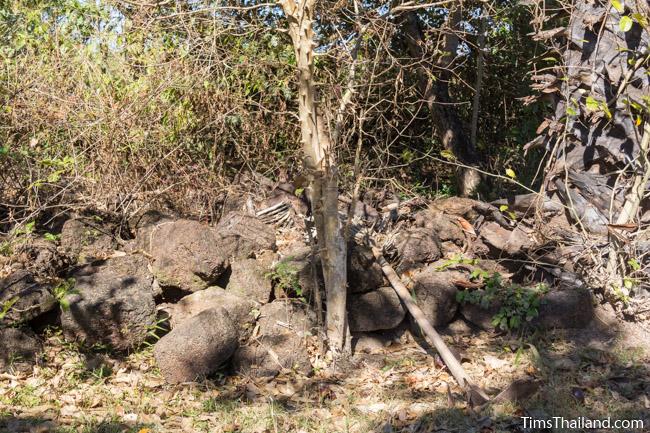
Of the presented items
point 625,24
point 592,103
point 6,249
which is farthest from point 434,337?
point 6,249

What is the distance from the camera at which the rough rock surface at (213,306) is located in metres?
5.37

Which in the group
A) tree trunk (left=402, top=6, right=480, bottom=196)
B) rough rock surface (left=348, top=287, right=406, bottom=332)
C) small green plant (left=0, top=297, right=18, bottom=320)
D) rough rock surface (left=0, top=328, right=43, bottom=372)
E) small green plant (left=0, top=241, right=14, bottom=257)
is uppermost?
tree trunk (left=402, top=6, right=480, bottom=196)

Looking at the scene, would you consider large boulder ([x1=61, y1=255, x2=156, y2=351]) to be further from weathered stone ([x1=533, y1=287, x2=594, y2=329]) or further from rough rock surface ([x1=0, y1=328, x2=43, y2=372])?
weathered stone ([x1=533, y1=287, x2=594, y2=329])

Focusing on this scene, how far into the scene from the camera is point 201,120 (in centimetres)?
764

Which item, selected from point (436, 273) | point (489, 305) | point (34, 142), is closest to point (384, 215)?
Answer: point (436, 273)

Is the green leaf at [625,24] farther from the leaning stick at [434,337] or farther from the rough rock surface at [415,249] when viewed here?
the leaning stick at [434,337]

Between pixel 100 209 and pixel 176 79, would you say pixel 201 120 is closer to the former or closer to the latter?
pixel 176 79

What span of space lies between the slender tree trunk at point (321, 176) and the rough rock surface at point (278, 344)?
0.90 ft

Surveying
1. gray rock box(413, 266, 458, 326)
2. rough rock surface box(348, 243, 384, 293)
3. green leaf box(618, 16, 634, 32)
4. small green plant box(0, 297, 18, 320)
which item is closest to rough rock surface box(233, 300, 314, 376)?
rough rock surface box(348, 243, 384, 293)

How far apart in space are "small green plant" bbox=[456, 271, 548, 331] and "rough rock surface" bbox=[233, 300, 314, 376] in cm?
132

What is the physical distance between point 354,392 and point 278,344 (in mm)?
704

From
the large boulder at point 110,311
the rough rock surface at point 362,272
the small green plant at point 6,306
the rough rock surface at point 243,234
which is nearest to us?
the small green plant at point 6,306

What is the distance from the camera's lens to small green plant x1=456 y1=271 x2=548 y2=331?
5.44 meters

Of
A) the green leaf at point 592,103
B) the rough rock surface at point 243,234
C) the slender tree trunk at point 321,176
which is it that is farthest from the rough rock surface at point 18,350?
the green leaf at point 592,103
